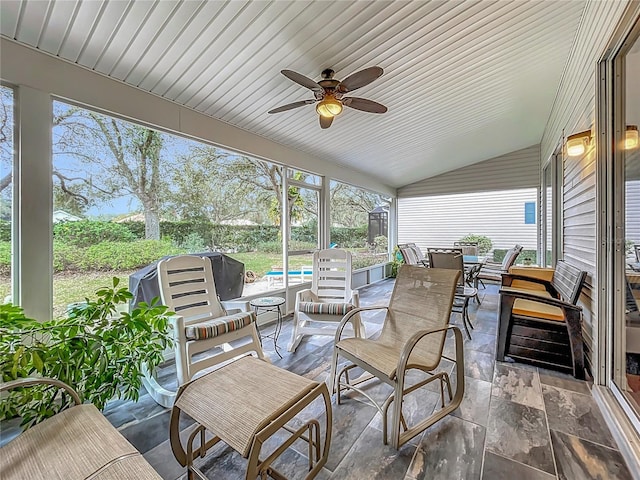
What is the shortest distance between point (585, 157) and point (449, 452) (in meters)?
Result: 2.83

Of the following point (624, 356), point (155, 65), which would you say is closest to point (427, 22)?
point (155, 65)

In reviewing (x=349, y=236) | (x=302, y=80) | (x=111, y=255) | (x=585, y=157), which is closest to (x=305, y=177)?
(x=349, y=236)

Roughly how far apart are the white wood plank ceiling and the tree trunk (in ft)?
3.72

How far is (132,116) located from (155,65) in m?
0.52

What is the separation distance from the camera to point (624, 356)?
1986 millimetres

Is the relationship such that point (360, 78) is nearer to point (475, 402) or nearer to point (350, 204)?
point (475, 402)

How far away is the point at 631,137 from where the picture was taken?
1.93 m

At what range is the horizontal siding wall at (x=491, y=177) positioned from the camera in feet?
21.4

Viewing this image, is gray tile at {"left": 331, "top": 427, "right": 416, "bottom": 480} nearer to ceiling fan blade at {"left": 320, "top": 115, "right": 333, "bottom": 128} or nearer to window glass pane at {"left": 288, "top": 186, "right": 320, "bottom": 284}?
ceiling fan blade at {"left": 320, "top": 115, "right": 333, "bottom": 128}

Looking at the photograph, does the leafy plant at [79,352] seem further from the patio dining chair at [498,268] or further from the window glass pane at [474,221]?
the window glass pane at [474,221]

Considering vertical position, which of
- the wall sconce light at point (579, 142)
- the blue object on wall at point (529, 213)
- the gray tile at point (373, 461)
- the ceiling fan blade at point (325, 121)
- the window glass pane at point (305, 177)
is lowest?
the gray tile at point (373, 461)

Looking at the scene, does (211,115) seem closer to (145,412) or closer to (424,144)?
(145,412)

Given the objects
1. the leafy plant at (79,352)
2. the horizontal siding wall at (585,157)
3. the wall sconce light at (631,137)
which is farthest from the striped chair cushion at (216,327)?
the wall sconce light at (631,137)

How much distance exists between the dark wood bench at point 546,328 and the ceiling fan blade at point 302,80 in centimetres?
252
